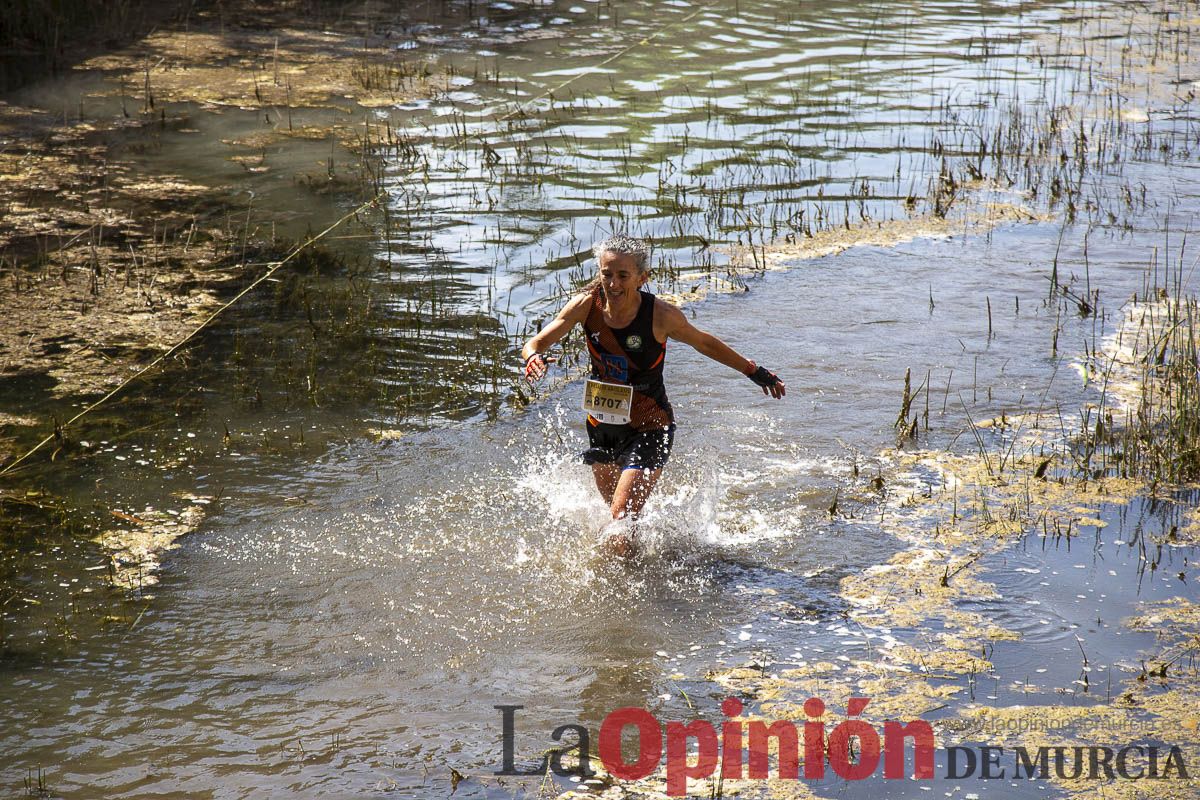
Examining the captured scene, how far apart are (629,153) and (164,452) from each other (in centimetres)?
760

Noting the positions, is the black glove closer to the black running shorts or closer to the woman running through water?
the woman running through water

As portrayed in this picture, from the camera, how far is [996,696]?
491cm

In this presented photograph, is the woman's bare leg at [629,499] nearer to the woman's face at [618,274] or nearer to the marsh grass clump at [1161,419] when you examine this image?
the woman's face at [618,274]

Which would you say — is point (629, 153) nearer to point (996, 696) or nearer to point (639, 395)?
point (639, 395)

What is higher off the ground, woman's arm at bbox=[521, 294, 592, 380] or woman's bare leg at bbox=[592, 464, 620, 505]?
woman's arm at bbox=[521, 294, 592, 380]

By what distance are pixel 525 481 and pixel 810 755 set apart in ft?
9.78

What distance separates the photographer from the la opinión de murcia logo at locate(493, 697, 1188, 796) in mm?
4457

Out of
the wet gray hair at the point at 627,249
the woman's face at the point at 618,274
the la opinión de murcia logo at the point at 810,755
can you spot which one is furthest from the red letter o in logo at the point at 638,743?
the wet gray hair at the point at 627,249

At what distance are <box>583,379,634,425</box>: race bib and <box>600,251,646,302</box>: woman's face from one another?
487mm

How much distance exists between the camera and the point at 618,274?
19.8ft

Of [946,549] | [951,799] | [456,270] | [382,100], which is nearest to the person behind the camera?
[951,799]

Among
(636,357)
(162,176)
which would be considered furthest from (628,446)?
(162,176)

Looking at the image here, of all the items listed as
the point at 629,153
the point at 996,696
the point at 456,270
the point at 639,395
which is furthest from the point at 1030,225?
the point at 996,696

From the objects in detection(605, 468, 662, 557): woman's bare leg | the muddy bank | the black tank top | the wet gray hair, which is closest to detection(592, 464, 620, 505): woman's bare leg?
detection(605, 468, 662, 557): woman's bare leg
